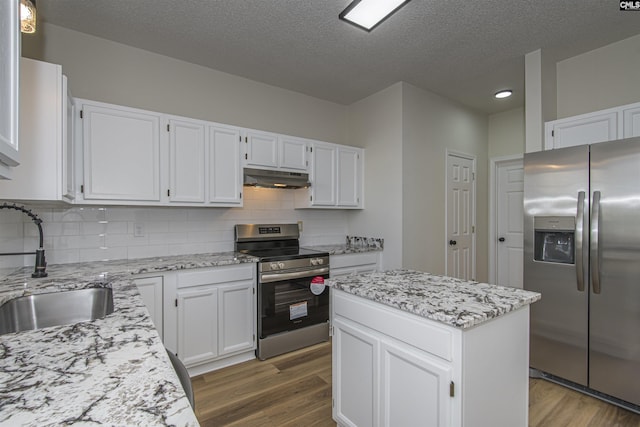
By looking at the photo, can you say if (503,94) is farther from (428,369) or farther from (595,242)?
(428,369)

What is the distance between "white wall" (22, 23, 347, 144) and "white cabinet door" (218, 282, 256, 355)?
5.72 feet

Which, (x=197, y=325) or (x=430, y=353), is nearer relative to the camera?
(x=430, y=353)

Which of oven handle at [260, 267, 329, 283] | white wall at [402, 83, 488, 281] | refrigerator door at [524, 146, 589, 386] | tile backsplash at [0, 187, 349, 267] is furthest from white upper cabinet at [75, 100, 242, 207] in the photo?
refrigerator door at [524, 146, 589, 386]

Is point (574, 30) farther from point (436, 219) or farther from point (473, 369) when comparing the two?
point (473, 369)

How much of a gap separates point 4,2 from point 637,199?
10.1 feet

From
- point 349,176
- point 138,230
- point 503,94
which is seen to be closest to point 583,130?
point 503,94

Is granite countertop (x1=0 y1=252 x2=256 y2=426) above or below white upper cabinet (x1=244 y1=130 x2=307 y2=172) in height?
below

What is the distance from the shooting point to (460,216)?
166 inches

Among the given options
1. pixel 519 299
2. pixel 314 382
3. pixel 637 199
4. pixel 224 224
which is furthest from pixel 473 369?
pixel 224 224

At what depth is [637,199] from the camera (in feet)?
6.74

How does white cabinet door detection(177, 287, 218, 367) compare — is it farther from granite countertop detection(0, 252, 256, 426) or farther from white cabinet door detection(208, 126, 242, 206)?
granite countertop detection(0, 252, 256, 426)

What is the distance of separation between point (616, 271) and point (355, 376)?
6.27 feet

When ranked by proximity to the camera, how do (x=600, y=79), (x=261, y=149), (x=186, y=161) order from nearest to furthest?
(x=186, y=161)
(x=600, y=79)
(x=261, y=149)

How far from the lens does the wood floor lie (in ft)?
6.68
